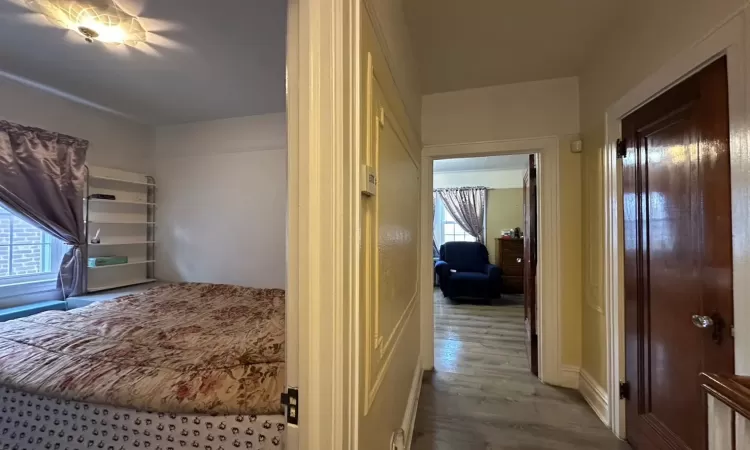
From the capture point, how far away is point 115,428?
1.27m

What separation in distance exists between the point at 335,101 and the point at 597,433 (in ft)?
8.16

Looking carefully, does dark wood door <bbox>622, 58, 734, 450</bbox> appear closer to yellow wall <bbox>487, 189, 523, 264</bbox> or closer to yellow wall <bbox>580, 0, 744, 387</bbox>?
yellow wall <bbox>580, 0, 744, 387</bbox>

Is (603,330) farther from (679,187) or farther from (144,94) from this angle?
(144,94)

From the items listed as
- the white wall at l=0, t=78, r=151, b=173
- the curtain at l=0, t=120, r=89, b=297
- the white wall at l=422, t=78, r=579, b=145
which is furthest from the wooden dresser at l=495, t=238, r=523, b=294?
the curtain at l=0, t=120, r=89, b=297

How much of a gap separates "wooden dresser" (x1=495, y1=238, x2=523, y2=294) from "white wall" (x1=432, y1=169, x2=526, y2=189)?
129 centimetres

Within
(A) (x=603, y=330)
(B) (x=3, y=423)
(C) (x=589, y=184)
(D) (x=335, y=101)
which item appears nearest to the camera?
(D) (x=335, y=101)

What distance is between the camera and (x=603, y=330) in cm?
209

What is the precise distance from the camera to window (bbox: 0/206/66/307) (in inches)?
103

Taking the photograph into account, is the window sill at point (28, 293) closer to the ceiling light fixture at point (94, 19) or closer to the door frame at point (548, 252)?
the ceiling light fixture at point (94, 19)

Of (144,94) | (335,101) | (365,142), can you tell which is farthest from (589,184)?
(144,94)

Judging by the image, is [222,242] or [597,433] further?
[222,242]

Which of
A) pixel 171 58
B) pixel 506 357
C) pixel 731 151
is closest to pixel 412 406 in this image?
pixel 506 357

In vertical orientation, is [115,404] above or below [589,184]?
below

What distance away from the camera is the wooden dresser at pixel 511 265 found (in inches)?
223
